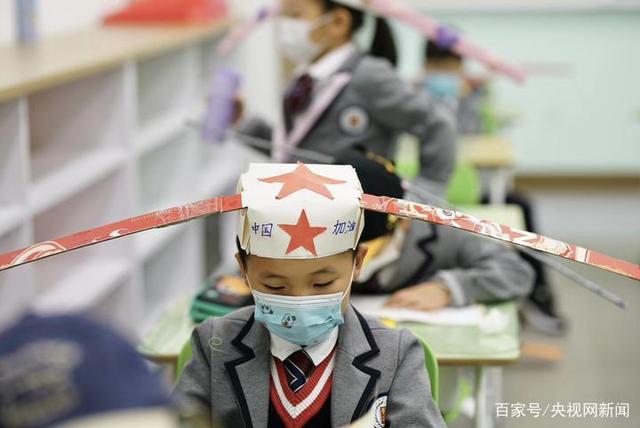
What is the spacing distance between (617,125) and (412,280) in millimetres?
3969

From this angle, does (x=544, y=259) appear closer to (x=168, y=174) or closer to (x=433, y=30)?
(x=433, y=30)

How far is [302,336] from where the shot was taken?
138 cm

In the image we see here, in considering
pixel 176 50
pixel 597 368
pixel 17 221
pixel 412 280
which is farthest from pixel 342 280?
pixel 176 50

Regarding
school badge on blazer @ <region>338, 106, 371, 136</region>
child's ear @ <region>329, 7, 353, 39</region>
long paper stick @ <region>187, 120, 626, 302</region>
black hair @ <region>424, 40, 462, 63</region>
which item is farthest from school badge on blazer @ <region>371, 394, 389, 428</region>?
black hair @ <region>424, 40, 462, 63</region>

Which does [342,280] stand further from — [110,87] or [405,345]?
[110,87]

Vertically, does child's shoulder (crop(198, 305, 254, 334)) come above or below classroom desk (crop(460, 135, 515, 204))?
above

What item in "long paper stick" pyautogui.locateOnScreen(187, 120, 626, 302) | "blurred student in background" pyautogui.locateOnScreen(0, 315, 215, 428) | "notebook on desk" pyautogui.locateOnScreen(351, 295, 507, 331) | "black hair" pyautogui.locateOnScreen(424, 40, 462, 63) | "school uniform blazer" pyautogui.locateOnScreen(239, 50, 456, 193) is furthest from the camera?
"black hair" pyautogui.locateOnScreen(424, 40, 462, 63)

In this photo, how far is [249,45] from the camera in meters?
5.15

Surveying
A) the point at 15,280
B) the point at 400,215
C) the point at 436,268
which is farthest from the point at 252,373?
the point at 15,280

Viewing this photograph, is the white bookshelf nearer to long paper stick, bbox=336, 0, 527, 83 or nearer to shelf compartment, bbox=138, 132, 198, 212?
shelf compartment, bbox=138, 132, 198, 212

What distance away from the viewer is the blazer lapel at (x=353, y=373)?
1.38 metres

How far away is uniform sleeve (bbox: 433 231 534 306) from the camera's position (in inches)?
87.0

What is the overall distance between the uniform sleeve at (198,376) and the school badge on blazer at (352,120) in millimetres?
1204

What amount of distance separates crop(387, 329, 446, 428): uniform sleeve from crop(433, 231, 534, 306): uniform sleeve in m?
0.75
